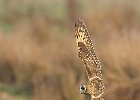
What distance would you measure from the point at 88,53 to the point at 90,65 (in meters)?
0.02

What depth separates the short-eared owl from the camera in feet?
2.92

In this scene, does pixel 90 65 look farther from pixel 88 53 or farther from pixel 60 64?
pixel 60 64

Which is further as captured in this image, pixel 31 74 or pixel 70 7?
pixel 70 7

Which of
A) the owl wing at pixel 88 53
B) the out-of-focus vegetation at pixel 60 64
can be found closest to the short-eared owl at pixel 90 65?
the owl wing at pixel 88 53

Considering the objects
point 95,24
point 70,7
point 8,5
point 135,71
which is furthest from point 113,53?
point 8,5

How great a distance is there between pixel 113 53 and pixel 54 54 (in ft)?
3.91

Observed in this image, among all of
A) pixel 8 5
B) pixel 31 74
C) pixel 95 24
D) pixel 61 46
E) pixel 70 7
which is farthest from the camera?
pixel 8 5

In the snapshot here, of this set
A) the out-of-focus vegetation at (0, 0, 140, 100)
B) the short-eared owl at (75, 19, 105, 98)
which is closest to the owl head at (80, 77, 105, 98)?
the short-eared owl at (75, 19, 105, 98)

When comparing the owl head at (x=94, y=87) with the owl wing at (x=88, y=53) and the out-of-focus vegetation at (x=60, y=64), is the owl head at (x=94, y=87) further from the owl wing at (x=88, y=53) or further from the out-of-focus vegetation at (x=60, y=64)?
the out-of-focus vegetation at (x=60, y=64)

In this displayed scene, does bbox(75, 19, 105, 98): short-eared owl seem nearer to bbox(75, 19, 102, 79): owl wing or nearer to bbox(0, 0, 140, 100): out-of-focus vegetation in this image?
bbox(75, 19, 102, 79): owl wing

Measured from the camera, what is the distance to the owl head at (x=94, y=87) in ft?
2.91

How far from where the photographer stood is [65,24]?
30.6ft

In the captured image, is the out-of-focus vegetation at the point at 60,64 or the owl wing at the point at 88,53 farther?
the out-of-focus vegetation at the point at 60,64

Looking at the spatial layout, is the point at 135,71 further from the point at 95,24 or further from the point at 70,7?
the point at 70,7
